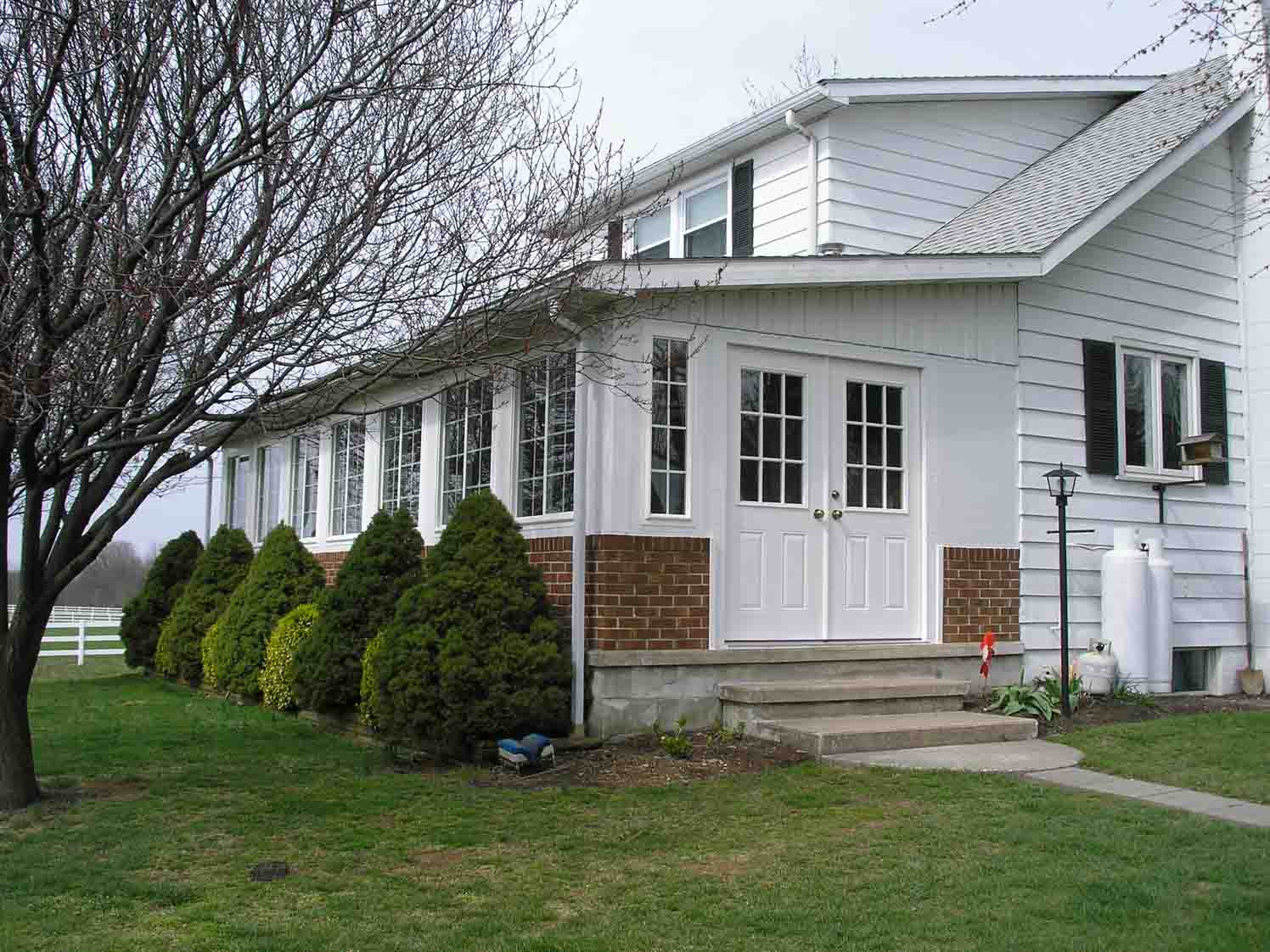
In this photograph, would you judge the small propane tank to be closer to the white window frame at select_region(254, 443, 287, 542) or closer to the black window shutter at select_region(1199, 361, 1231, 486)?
the black window shutter at select_region(1199, 361, 1231, 486)

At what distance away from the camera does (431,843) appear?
5910mm

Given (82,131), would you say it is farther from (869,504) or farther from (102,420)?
(869,504)

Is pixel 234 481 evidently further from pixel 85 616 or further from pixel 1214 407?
pixel 85 616

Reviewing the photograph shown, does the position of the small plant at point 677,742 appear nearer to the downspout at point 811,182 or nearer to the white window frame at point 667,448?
the white window frame at point 667,448

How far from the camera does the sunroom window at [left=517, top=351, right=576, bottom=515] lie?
347 inches

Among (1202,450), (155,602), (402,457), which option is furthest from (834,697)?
(155,602)

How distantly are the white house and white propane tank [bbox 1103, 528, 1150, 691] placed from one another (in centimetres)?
29

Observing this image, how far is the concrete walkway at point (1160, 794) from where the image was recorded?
6.31 m

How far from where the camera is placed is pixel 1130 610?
1041cm

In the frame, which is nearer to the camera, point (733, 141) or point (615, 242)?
point (615, 242)

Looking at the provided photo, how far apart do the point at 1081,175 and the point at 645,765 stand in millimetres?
7461

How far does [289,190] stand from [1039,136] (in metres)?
9.27

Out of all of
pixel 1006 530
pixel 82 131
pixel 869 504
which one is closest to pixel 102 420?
pixel 82 131

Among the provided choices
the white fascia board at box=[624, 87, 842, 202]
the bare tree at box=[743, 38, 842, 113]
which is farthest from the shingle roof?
the bare tree at box=[743, 38, 842, 113]
